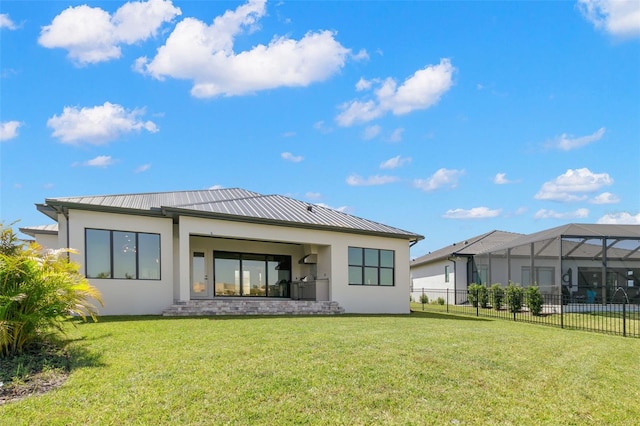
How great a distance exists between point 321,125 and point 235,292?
7816mm

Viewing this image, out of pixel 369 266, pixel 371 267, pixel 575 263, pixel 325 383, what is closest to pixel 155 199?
pixel 369 266

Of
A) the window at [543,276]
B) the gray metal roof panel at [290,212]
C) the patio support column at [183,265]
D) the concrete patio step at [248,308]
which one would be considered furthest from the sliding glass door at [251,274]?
the window at [543,276]

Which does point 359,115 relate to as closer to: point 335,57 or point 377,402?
point 335,57

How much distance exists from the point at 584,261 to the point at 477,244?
7.84 metres

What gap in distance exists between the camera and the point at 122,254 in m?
14.5

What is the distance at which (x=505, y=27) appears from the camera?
46.2 ft

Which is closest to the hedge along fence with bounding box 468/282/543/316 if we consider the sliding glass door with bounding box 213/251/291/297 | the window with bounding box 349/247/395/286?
the window with bounding box 349/247/395/286

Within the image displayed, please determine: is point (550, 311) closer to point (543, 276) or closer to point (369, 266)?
point (543, 276)

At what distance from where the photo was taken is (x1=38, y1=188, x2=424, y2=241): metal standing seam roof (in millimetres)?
14648

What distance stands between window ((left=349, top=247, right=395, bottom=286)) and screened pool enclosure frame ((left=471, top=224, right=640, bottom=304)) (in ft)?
25.9

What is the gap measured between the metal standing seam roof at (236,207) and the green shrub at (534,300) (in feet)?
16.8

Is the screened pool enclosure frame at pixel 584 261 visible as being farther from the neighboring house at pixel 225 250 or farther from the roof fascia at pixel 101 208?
the roof fascia at pixel 101 208

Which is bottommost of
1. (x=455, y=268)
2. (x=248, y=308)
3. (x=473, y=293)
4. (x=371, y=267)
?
(x=473, y=293)

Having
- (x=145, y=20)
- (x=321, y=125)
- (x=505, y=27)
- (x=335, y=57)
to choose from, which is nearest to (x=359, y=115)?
(x=321, y=125)
